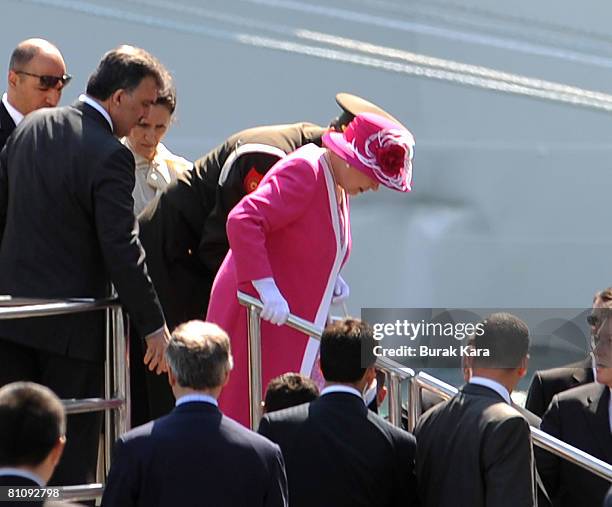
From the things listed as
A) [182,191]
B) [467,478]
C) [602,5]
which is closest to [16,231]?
[182,191]

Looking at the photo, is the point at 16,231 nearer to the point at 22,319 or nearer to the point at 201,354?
the point at 22,319

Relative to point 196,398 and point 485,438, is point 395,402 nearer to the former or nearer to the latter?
point 485,438

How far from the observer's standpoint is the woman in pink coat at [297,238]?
3.83 m

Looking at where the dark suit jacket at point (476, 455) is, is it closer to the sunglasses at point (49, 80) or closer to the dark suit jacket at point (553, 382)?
the dark suit jacket at point (553, 382)

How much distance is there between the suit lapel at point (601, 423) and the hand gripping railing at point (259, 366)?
17.9 inches

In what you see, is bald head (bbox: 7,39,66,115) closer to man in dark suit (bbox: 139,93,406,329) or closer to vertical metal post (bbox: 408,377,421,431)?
man in dark suit (bbox: 139,93,406,329)

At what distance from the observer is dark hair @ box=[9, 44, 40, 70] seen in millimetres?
4203

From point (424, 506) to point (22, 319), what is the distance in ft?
3.16

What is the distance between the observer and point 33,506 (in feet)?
8.75

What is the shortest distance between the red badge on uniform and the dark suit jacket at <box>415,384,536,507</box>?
0.90 meters

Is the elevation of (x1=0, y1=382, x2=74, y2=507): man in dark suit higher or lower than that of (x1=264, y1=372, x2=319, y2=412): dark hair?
higher

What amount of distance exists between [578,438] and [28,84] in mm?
1565

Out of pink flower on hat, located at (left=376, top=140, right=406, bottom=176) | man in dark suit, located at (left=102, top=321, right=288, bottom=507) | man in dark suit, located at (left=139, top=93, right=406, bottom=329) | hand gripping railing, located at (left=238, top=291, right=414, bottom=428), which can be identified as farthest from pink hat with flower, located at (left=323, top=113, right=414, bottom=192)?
man in dark suit, located at (left=102, top=321, right=288, bottom=507)

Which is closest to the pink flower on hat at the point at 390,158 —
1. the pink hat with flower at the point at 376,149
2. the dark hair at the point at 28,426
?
the pink hat with flower at the point at 376,149
